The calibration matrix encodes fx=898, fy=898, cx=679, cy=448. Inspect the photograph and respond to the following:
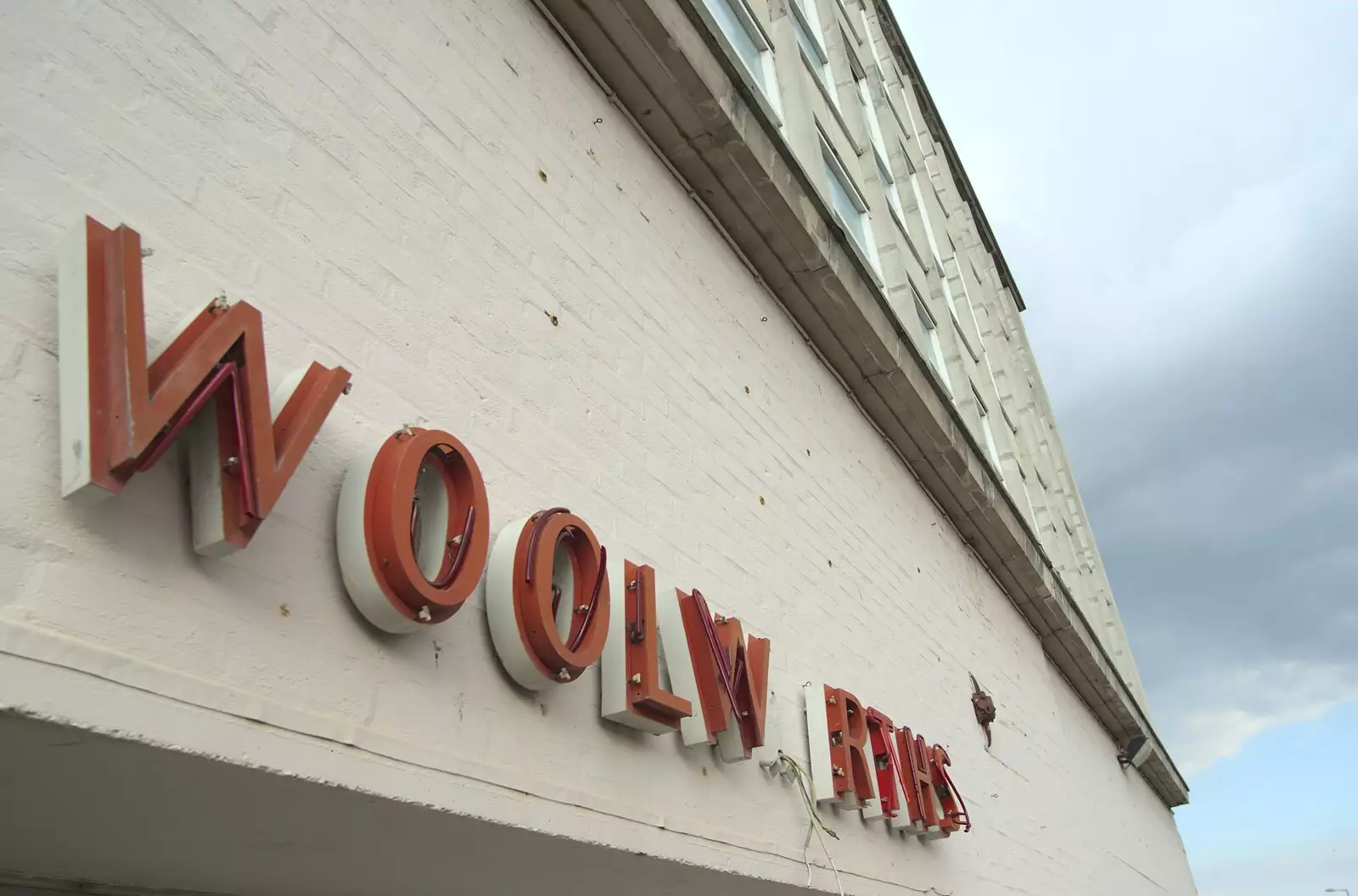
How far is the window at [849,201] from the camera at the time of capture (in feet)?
24.4

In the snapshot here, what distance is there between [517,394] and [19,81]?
1.41m

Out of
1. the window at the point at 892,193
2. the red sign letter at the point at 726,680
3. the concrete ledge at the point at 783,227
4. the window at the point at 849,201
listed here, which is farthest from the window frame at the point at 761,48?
the red sign letter at the point at 726,680

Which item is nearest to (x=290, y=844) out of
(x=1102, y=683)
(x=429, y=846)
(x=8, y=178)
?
(x=429, y=846)

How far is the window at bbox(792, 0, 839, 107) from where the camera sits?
26.1 feet

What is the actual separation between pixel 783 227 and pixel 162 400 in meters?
3.79

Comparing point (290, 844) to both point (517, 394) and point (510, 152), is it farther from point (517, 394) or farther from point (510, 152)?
point (510, 152)

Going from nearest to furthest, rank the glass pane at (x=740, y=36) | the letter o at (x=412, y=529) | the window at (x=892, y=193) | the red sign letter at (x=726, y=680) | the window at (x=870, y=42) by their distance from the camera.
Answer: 1. the letter o at (x=412, y=529)
2. the red sign letter at (x=726, y=680)
3. the glass pane at (x=740, y=36)
4. the window at (x=892, y=193)
5. the window at (x=870, y=42)

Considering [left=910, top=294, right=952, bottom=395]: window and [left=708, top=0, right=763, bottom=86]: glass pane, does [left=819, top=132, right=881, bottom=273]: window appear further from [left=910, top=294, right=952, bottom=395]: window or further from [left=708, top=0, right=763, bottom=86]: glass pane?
[left=708, top=0, right=763, bottom=86]: glass pane

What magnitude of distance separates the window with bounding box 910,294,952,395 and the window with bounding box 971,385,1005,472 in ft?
3.88

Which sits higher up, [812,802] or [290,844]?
[812,802]

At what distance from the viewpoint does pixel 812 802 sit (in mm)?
3703

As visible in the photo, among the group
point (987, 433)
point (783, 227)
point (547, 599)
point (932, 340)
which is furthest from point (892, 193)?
point (547, 599)

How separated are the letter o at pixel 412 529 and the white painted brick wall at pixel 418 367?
69 millimetres

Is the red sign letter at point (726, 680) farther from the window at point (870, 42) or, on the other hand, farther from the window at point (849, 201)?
the window at point (870, 42)
